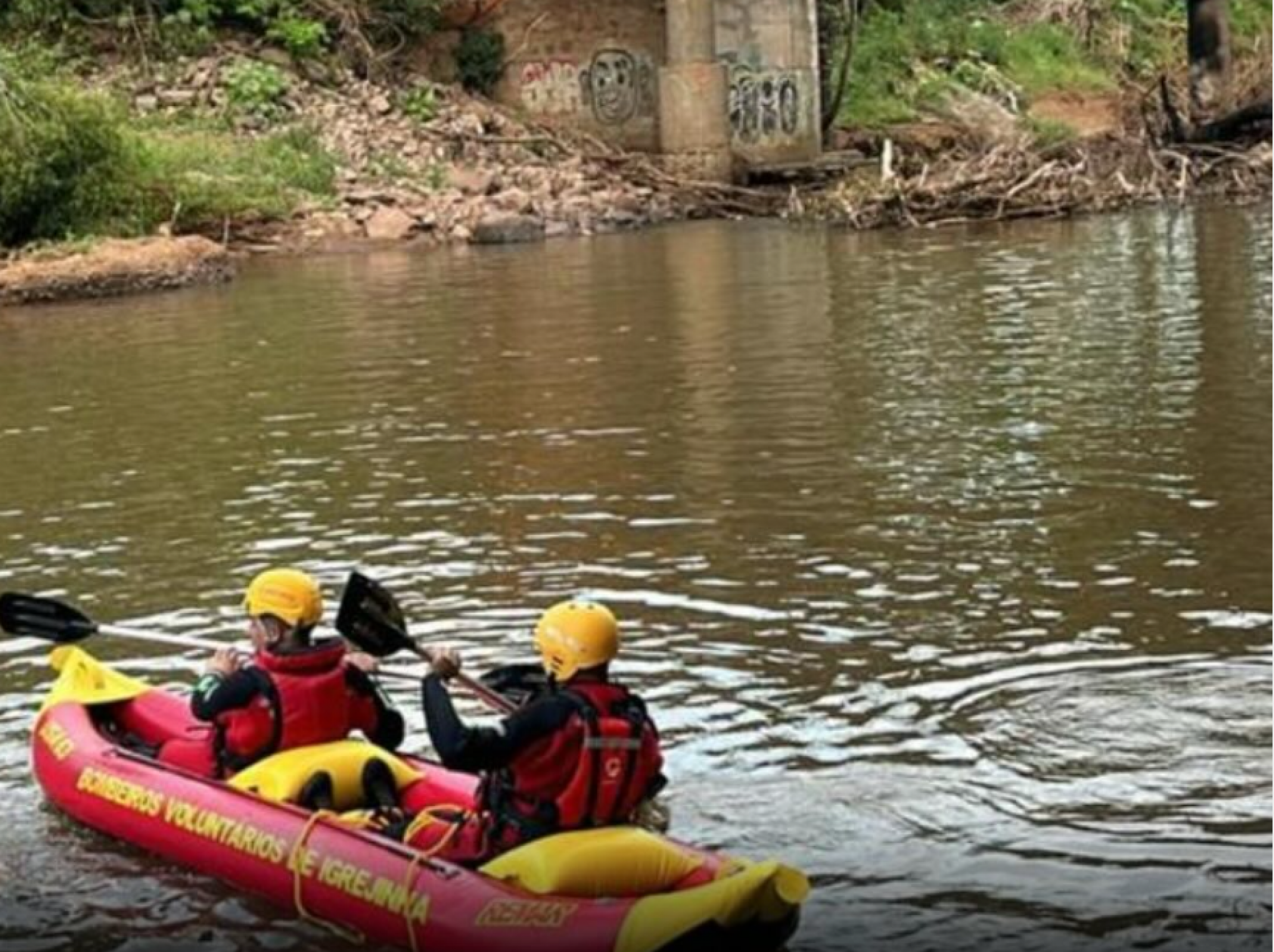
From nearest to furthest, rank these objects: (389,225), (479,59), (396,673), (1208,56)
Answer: (396,673) < (389,225) < (1208,56) < (479,59)

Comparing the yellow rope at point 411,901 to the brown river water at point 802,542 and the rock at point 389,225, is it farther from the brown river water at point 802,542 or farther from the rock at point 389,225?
the rock at point 389,225

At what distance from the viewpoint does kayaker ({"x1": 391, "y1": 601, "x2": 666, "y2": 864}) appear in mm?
6801

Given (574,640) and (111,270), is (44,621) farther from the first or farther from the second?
(111,270)

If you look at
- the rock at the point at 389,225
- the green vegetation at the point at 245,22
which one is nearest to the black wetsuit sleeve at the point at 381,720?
the rock at the point at 389,225

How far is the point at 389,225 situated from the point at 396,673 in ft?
88.1

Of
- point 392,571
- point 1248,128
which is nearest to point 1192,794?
point 392,571

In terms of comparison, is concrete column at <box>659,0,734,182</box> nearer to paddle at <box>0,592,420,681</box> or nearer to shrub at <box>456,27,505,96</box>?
shrub at <box>456,27,505,96</box>

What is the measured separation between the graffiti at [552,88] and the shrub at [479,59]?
22.3 inches

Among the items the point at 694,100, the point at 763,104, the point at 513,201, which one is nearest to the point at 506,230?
the point at 513,201

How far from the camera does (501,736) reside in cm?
679

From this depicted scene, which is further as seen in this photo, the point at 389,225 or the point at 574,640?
the point at 389,225

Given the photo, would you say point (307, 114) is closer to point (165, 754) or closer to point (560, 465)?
point (560, 465)

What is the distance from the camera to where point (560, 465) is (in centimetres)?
1477

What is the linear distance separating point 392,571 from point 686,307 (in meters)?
12.2
